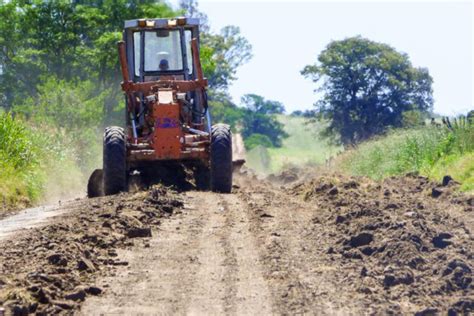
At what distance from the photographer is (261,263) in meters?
10.4

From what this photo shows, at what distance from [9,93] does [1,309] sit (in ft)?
127

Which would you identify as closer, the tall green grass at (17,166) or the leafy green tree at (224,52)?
the tall green grass at (17,166)

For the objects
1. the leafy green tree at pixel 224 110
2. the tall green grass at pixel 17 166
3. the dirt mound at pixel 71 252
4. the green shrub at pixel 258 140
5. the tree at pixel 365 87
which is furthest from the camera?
the green shrub at pixel 258 140

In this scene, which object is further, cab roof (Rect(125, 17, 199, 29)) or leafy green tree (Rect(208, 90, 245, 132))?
leafy green tree (Rect(208, 90, 245, 132))

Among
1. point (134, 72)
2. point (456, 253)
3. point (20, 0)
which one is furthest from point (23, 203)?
point (20, 0)

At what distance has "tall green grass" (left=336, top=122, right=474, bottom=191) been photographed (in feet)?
69.9

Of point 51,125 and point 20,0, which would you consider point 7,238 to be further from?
point 20,0

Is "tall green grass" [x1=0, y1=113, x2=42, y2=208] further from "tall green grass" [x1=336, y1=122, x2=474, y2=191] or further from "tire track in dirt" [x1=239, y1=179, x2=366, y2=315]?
"tall green grass" [x1=336, y1=122, x2=474, y2=191]

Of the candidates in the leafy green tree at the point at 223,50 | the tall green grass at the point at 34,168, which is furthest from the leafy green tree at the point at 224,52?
the tall green grass at the point at 34,168

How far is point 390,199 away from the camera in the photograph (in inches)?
611

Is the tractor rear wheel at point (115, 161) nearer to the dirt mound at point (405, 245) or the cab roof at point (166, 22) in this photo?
the cab roof at point (166, 22)

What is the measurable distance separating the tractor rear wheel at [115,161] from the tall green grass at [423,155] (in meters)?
5.77

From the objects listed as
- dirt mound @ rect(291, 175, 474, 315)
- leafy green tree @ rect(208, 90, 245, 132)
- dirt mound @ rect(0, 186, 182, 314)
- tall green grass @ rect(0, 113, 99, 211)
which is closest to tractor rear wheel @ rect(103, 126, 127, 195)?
dirt mound @ rect(0, 186, 182, 314)

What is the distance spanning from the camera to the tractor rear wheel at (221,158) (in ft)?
59.5
